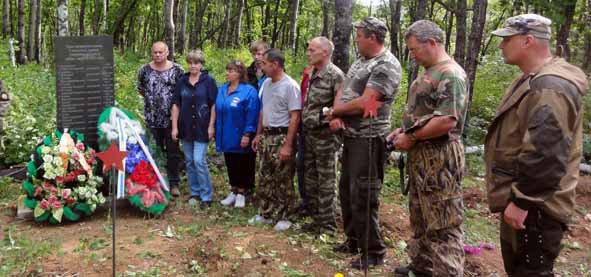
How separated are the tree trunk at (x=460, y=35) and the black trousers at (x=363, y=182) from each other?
515cm

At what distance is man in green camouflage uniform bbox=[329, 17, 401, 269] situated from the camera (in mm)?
4020

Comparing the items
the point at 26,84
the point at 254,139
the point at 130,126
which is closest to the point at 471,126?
the point at 254,139

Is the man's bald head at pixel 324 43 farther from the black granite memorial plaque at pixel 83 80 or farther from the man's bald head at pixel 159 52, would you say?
the black granite memorial plaque at pixel 83 80

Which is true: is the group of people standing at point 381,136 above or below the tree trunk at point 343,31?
below

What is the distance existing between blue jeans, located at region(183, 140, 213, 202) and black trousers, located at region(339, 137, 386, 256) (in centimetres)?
207

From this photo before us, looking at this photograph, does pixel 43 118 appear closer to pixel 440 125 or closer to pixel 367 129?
pixel 367 129

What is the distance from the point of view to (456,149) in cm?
356

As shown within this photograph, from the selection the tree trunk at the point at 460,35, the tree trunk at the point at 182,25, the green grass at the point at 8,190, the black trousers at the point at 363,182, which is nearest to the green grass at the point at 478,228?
the black trousers at the point at 363,182

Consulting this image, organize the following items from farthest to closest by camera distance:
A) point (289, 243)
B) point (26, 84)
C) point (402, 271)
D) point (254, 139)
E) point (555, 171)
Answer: point (26, 84), point (254, 139), point (289, 243), point (402, 271), point (555, 171)

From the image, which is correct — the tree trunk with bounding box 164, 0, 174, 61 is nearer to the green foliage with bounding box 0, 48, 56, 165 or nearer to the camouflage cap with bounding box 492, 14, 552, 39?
the green foliage with bounding box 0, 48, 56, 165

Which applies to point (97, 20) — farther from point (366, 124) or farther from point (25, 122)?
point (366, 124)

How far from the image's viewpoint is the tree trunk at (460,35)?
883 centimetres

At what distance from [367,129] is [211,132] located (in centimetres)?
226

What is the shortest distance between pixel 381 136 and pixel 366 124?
172 mm
